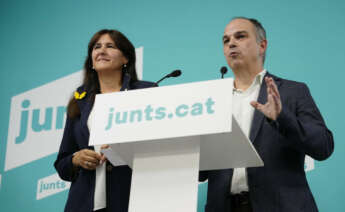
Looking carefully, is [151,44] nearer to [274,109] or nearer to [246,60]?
[246,60]

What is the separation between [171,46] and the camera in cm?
338

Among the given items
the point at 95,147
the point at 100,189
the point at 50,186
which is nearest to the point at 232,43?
the point at 95,147

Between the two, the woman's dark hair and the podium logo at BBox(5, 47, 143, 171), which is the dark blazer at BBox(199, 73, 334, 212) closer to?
the woman's dark hair

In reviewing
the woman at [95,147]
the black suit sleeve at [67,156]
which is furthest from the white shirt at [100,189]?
the black suit sleeve at [67,156]

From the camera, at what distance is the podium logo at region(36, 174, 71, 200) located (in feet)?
10.8

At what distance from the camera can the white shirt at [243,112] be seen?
6.94 feet

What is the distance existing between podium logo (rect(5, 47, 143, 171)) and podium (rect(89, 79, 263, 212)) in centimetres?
170

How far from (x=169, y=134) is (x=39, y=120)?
2.19 meters

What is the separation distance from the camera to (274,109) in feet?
6.06

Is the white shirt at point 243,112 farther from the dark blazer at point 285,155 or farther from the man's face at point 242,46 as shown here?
the man's face at point 242,46

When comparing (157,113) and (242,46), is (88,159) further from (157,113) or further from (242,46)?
(242,46)

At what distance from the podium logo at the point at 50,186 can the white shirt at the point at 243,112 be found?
1.47 meters

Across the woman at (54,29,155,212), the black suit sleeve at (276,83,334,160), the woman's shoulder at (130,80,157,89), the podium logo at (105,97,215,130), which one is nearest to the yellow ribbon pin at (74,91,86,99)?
the woman at (54,29,155,212)

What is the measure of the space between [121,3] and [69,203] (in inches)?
71.7
